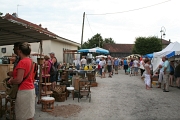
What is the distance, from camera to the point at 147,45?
151 ft

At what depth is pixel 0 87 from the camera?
8.27 meters

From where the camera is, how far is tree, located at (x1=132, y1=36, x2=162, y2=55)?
151 feet

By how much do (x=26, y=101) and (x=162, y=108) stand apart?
5.16 m

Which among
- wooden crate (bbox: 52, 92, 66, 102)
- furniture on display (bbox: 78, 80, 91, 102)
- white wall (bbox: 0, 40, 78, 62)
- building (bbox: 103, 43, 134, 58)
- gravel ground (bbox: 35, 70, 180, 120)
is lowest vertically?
gravel ground (bbox: 35, 70, 180, 120)

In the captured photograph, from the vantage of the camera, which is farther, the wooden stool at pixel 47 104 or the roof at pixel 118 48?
the roof at pixel 118 48

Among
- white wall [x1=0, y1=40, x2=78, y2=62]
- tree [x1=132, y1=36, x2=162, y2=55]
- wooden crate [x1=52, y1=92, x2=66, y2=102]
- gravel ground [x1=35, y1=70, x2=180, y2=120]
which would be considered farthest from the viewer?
tree [x1=132, y1=36, x2=162, y2=55]

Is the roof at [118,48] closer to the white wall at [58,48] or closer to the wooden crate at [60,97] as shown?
the white wall at [58,48]

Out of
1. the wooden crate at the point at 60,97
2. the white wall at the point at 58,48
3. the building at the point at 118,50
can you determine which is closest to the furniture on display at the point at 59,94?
the wooden crate at the point at 60,97

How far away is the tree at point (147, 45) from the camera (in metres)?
45.9

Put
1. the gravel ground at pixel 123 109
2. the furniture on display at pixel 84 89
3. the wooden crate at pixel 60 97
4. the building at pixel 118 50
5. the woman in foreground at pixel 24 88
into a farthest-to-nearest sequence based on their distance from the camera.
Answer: the building at pixel 118 50
the furniture on display at pixel 84 89
the wooden crate at pixel 60 97
the gravel ground at pixel 123 109
the woman in foreground at pixel 24 88

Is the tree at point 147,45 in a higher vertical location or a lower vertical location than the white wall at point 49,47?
higher

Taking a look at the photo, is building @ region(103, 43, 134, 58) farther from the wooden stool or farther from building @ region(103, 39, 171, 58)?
the wooden stool

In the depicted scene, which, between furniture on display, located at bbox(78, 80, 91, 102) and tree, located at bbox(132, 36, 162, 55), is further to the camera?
tree, located at bbox(132, 36, 162, 55)

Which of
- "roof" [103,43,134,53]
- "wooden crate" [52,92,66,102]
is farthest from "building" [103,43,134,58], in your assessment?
"wooden crate" [52,92,66,102]
